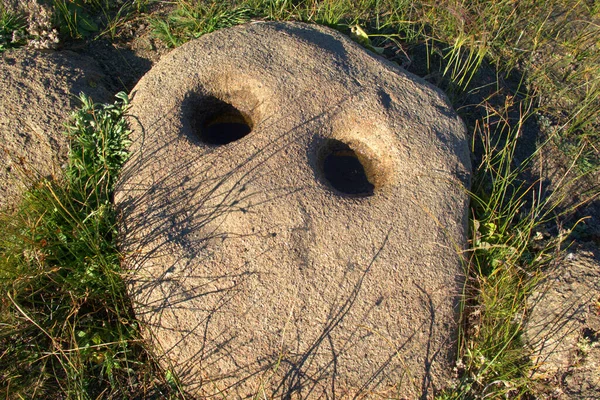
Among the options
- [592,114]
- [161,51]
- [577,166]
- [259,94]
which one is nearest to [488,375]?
[577,166]

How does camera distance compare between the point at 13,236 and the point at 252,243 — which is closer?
the point at 252,243

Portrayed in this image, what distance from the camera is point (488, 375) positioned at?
2410 mm

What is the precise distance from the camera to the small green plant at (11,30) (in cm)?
314

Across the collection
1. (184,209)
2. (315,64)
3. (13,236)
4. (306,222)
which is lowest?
(13,236)

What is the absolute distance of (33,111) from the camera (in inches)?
108

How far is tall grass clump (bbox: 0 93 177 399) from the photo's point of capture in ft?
7.39

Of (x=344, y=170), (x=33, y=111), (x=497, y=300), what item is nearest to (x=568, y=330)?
(x=497, y=300)

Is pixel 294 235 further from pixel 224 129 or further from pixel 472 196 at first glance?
pixel 472 196

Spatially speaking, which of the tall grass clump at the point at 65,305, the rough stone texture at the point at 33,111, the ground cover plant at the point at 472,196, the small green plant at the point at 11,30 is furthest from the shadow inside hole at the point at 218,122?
the small green plant at the point at 11,30

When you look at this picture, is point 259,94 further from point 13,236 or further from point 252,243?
point 13,236

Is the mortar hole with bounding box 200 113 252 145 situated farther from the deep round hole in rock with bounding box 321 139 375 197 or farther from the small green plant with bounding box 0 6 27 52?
the small green plant with bounding box 0 6 27 52

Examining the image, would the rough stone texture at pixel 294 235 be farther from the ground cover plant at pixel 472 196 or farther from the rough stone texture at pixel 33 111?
the rough stone texture at pixel 33 111

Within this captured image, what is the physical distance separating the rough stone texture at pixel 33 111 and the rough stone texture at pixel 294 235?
47cm

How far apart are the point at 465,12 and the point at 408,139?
161cm
